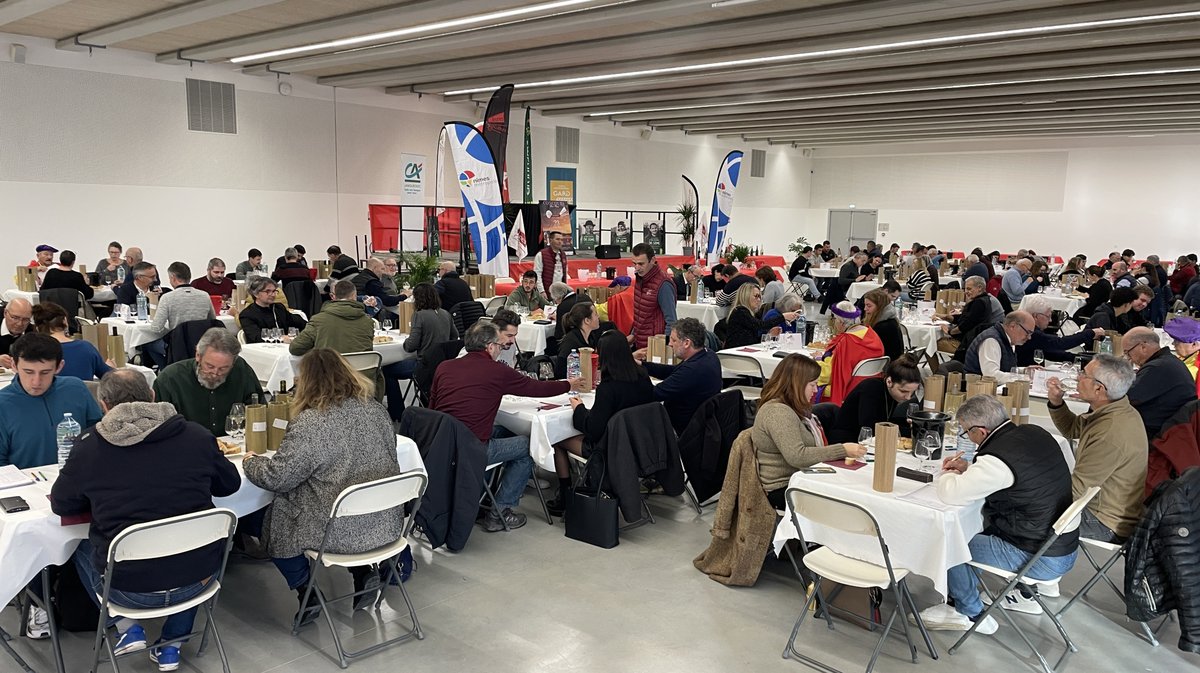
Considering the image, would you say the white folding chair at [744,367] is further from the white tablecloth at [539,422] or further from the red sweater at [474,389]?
the red sweater at [474,389]

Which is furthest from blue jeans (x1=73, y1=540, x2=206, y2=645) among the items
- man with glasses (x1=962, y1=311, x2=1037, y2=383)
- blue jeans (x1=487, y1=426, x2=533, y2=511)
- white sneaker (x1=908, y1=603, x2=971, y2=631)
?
man with glasses (x1=962, y1=311, x2=1037, y2=383)

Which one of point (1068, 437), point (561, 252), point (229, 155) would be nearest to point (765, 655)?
point (1068, 437)

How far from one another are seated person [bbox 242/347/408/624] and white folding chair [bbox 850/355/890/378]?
3.58 meters

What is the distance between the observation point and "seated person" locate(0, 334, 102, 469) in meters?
3.50

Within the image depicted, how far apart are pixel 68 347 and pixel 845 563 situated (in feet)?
13.7

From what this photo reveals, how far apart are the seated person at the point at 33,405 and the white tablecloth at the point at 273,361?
236 cm

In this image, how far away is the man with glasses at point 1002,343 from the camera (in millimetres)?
5746

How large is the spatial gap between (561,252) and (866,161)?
1763cm

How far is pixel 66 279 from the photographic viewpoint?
28.7 ft

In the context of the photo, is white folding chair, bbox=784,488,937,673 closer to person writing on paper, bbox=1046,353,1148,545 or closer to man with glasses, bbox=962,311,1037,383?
person writing on paper, bbox=1046,353,1148,545

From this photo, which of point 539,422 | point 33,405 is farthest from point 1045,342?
point 33,405

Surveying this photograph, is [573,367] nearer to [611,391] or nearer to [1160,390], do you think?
[611,391]

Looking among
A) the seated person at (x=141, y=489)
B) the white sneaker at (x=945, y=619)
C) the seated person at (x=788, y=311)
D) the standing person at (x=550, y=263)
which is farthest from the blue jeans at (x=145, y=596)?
the standing person at (x=550, y=263)

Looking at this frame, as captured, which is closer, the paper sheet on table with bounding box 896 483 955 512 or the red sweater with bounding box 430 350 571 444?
the paper sheet on table with bounding box 896 483 955 512
